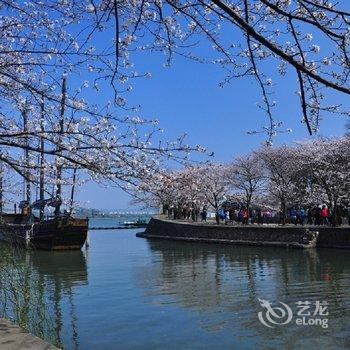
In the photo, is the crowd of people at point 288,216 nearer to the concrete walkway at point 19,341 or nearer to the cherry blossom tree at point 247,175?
the cherry blossom tree at point 247,175

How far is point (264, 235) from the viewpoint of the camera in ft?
95.7

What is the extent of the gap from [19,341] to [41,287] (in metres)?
11.0

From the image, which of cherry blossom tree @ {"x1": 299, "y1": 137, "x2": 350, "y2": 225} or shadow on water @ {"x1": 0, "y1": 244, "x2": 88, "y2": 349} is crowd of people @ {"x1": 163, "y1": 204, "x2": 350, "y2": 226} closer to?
cherry blossom tree @ {"x1": 299, "y1": 137, "x2": 350, "y2": 225}

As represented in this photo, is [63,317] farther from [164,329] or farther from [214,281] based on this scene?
[214,281]

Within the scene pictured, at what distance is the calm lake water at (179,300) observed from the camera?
7.90 metres

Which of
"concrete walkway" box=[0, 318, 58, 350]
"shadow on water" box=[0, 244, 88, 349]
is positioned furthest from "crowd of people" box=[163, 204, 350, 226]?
"concrete walkway" box=[0, 318, 58, 350]

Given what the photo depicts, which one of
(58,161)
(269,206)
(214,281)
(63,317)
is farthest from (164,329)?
(269,206)

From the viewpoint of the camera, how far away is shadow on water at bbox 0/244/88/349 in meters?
6.41

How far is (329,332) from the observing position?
27.2 ft

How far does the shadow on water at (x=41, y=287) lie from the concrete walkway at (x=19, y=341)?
1578 millimetres

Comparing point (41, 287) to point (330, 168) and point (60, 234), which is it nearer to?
point (60, 234)

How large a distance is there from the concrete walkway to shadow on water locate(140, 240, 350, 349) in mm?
4770

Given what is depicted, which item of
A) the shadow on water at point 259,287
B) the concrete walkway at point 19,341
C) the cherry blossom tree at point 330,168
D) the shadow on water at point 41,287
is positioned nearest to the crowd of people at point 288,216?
the cherry blossom tree at point 330,168

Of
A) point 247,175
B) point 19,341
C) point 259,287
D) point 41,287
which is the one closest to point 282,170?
point 247,175
